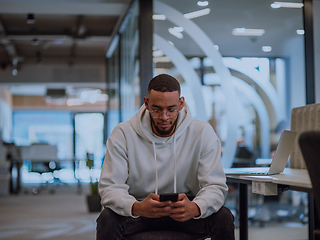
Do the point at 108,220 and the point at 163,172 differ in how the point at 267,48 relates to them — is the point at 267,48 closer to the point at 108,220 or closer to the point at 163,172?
the point at 163,172

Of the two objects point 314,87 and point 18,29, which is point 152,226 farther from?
point 18,29

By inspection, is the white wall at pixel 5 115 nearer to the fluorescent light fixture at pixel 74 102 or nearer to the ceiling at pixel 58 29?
the fluorescent light fixture at pixel 74 102

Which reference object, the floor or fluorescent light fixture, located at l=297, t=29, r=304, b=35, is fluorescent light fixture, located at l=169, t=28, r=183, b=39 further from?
the floor

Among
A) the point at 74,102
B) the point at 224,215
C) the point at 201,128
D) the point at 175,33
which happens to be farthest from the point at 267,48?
the point at 74,102

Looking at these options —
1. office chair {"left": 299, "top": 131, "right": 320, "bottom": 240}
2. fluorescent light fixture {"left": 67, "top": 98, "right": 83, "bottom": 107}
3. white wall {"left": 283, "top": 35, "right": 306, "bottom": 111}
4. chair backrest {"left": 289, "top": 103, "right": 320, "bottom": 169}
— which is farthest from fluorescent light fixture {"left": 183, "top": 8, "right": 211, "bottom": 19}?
fluorescent light fixture {"left": 67, "top": 98, "right": 83, "bottom": 107}

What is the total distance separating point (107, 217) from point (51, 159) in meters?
6.88

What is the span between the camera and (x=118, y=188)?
5.56ft

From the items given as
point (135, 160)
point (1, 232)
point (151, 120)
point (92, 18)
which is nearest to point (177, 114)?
point (151, 120)

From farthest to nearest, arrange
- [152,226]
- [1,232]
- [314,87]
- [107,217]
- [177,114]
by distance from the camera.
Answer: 1. [1,232]
2. [314,87]
3. [177,114]
4. [152,226]
5. [107,217]

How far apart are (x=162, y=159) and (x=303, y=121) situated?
1227 mm

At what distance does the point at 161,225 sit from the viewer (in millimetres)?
1729

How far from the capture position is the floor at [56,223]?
371 centimetres

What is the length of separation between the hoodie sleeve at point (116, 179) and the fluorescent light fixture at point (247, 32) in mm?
2207

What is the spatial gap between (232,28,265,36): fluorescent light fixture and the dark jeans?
236 centimetres
